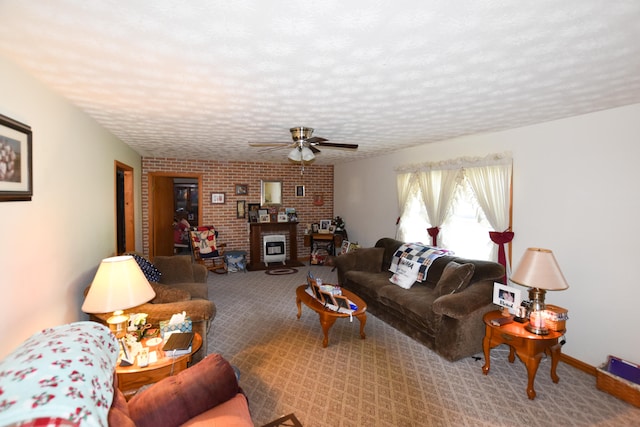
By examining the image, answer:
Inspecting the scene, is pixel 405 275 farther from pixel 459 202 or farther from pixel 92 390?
pixel 92 390

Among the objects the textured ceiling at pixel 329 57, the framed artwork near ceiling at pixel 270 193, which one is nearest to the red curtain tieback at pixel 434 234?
the textured ceiling at pixel 329 57

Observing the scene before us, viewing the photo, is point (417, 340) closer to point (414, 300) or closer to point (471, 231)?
point (414, 300)

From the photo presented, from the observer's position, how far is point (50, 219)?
221 centimetres

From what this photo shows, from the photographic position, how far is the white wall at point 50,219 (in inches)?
69.0

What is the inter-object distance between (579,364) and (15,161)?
471 cm

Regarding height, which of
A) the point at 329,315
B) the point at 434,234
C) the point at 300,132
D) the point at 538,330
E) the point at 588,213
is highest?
the point at 300,132

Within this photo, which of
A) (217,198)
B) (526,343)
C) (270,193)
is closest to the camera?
(526,343)

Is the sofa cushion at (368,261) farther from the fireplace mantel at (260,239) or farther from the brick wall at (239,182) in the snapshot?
the brick wall at (239,182)

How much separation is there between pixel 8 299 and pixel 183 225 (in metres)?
6.83

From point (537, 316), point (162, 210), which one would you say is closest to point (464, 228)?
point (537, 316)

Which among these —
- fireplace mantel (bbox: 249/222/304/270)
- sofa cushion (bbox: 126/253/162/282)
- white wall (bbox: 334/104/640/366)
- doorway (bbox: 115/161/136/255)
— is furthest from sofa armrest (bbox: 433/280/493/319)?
doorway (bbox: 115/161/136/255)

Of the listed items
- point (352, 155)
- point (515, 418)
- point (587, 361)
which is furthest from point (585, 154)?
point (352, 155)

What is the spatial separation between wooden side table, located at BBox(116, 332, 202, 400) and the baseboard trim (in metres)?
3.50

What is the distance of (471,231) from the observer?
4078 millimetres
